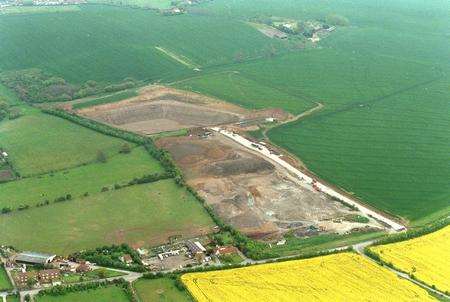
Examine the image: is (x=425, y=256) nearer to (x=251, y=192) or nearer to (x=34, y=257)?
(x=251, y=192)

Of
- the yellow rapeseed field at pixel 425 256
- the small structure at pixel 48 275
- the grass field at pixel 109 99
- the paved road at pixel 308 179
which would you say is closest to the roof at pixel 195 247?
the small structure at pixel 48 275

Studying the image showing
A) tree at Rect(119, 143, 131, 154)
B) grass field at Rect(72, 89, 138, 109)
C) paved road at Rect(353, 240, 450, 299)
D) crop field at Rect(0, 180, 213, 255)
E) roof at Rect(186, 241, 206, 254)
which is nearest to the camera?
paved road at Rect(353, 240, 450, 299)

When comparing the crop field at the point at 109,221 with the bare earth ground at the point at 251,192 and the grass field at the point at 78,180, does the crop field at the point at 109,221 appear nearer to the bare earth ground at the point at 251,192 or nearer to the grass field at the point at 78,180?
the grass field at the point at 78,180

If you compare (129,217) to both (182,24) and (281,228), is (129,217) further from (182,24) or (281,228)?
(182,24)

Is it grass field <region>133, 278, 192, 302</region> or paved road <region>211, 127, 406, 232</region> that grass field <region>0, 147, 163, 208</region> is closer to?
paved road <region>211, 127, 406, 232</region>

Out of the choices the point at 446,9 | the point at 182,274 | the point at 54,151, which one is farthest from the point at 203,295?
the point at 446,9

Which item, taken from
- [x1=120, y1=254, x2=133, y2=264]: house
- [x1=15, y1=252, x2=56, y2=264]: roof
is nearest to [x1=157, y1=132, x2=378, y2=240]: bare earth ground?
[x1=120, y1=254, x2=133, y2=264]: house
